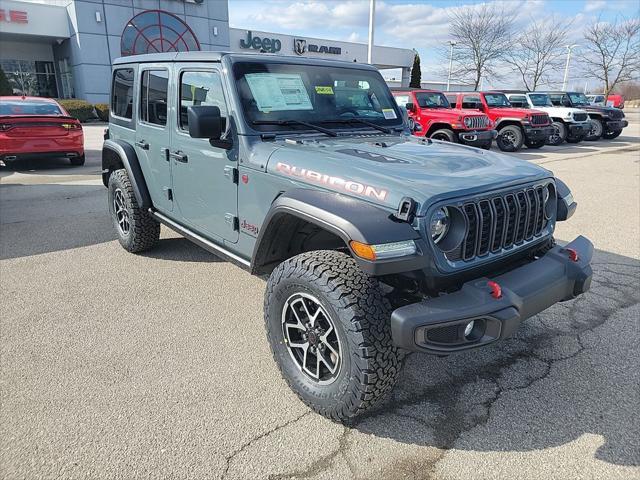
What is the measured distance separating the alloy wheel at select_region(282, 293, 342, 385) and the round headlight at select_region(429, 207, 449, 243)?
671mm

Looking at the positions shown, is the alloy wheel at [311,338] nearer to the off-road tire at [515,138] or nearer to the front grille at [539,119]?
the off-road tire at [515,138]

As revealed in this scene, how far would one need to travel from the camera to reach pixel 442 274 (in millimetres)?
2340

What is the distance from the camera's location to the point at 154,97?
4137 millimetres

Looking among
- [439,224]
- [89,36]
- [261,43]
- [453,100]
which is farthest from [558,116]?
[261,43]

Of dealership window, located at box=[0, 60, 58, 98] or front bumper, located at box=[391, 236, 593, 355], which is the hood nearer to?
front bumper, located at box=[391, 236, 593, 355]

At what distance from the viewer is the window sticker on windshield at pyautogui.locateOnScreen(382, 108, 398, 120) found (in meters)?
3.97

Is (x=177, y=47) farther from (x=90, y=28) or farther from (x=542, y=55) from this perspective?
(x=542, y=55)

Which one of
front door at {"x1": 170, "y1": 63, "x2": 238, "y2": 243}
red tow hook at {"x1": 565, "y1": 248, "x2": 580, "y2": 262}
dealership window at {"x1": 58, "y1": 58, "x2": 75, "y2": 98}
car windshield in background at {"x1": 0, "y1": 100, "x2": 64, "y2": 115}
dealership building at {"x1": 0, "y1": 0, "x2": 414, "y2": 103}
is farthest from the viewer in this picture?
dealership window at {"x1": 58, "y1": 58, "x2": 75, "y2": 98}

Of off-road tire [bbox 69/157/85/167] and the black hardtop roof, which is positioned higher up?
the black hardtop roof

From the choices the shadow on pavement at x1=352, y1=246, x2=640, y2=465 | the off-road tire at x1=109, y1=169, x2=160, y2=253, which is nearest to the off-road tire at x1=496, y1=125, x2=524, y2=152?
the shadow on pavement at x1=352, y1=246, x2=640, y2=465

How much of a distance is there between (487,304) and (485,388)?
2.89 feet

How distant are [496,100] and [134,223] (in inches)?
532

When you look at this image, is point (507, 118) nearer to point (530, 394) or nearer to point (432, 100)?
point (432, 100)

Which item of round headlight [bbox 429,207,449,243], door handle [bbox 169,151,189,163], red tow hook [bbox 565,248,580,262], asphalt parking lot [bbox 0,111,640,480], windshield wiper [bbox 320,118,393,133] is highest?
windshield wiper [bbox 320,118,393,133]
